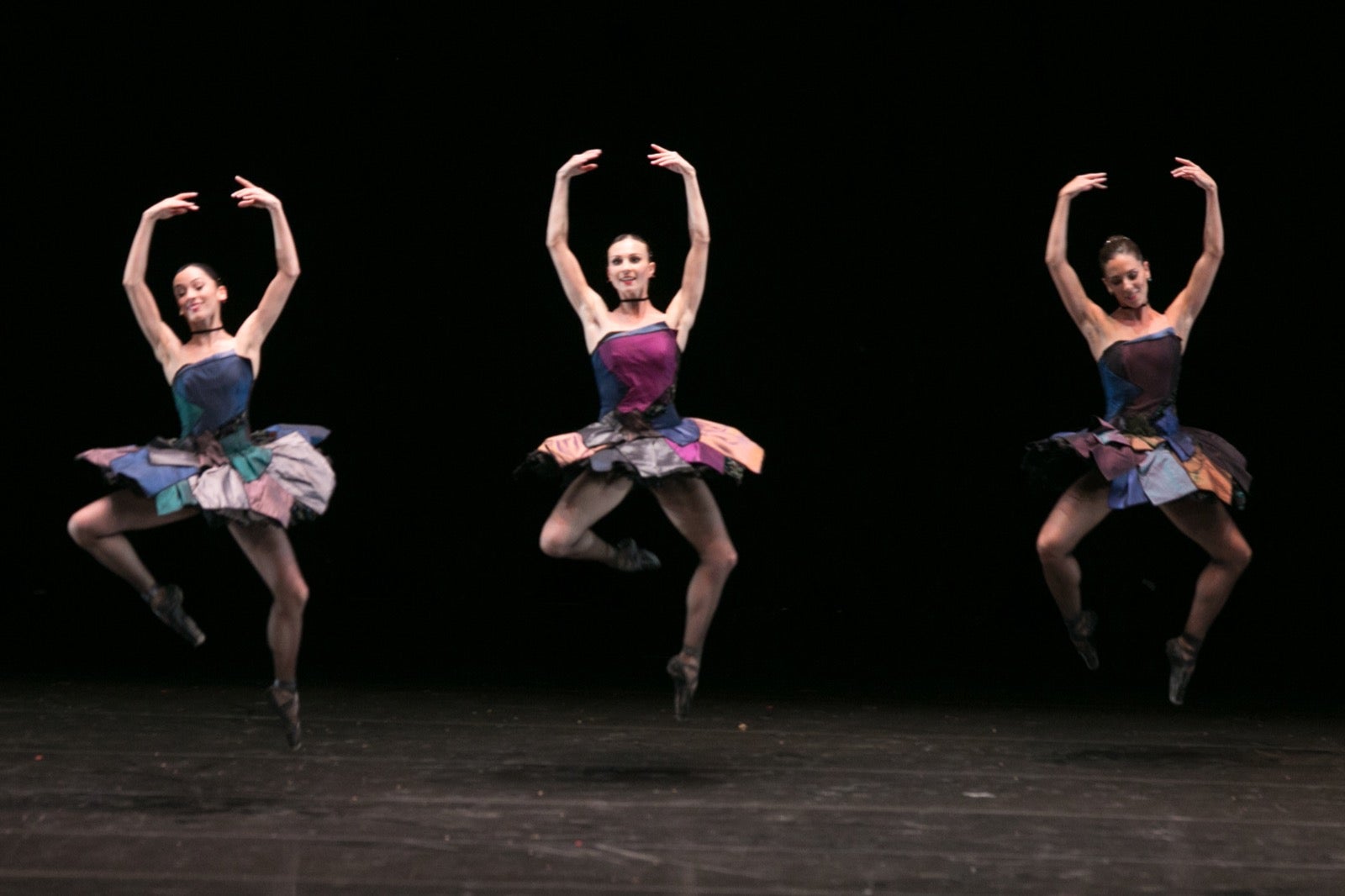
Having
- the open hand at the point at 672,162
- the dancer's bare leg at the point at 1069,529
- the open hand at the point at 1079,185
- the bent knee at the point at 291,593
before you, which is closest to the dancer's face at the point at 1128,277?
the open hand at the point at 1079,185

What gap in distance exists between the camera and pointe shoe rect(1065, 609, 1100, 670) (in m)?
5.27

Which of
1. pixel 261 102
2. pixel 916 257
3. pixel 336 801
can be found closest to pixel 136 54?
pixel 261 102

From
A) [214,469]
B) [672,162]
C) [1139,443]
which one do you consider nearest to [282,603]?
[214,469]

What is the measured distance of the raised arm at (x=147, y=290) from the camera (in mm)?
4785

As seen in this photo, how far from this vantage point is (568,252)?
16.4 ft

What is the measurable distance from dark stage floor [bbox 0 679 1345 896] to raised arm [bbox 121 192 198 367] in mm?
1067

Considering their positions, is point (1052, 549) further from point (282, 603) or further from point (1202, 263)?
point (282, 603)

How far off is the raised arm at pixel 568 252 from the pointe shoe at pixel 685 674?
3.09 feet

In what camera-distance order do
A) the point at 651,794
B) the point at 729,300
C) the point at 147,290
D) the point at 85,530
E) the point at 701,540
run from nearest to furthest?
the point at 651,794
the point at 85,530
the point at 147,290
the point at 701,540
the point at 729,300

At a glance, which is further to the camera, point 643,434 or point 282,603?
point 643,434

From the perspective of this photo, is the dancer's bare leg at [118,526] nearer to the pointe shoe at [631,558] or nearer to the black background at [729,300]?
the pointe shoe at [631,558]

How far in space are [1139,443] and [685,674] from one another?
1.42 m

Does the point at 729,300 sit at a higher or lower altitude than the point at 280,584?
higher

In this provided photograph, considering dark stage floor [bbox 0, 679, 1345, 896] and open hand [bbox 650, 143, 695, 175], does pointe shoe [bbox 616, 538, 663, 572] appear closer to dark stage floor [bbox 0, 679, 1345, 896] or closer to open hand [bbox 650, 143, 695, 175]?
dark stage floor [bbox 0, 679, 1345, 896]
